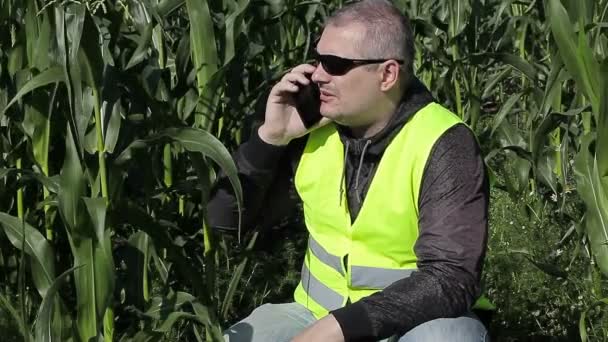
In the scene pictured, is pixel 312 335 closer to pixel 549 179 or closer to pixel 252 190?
pixel 252 190

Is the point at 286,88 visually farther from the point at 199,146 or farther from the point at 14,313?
the point at 14,313

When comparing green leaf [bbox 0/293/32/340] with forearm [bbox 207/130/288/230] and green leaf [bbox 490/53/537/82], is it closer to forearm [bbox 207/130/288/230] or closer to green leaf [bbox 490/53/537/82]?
forearm [bbox 207/130/288/230]

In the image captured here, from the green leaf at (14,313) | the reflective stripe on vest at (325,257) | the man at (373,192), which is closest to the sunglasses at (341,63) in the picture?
the man at (373,192)

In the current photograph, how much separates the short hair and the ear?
0.02m

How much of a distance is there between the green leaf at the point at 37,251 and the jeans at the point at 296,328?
0.53m

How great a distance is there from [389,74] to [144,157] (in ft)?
3.05

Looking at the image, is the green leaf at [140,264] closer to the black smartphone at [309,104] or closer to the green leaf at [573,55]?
the black smartphone at [309,104]

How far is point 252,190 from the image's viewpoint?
355 cm

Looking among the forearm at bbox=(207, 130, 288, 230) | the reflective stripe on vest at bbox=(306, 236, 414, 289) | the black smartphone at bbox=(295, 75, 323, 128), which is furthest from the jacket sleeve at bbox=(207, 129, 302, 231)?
the reflective stripe on vest at bbox=(306, 236, 414, 289)

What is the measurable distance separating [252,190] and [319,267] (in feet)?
1.00

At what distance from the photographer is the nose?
3.26 meters

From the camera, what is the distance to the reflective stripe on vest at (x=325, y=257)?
3381 millimetres

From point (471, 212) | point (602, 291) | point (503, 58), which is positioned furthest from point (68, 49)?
point (503, 58)

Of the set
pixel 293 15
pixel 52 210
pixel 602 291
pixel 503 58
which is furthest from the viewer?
pixel 293 15
